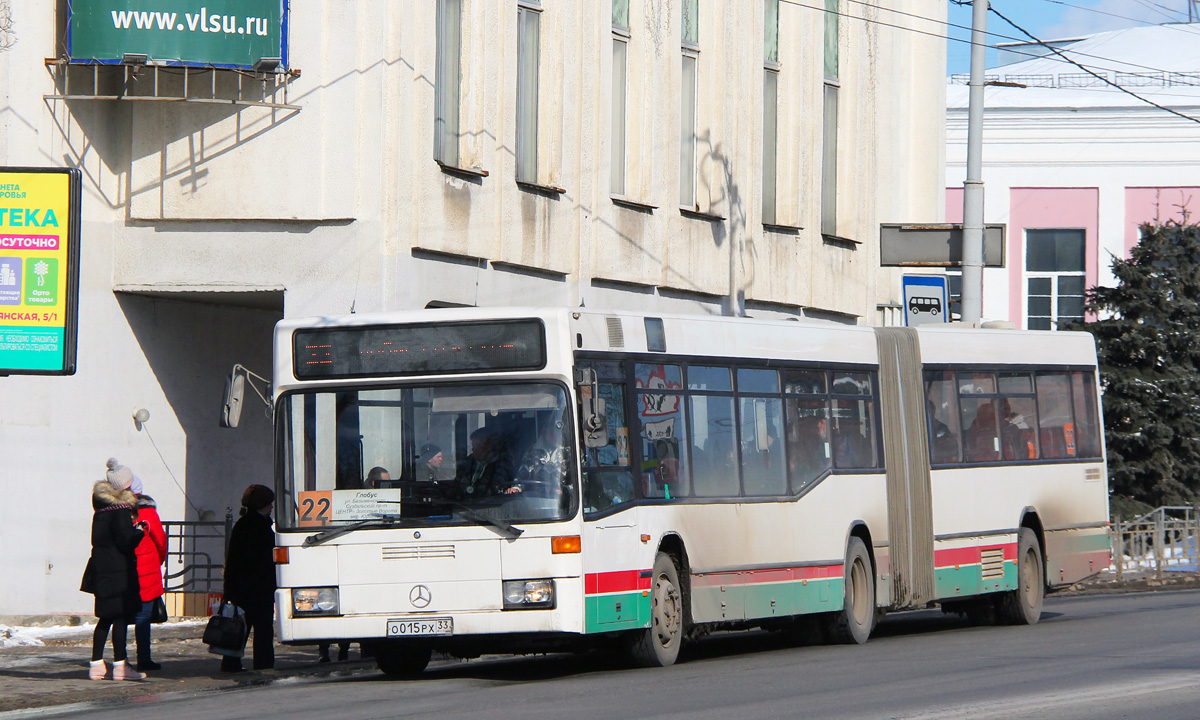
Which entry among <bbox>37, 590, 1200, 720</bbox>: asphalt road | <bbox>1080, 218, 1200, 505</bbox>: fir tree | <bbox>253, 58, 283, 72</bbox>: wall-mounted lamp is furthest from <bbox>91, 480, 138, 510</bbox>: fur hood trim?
<bbox>1080, 218, 1200, 505</bbox>: fir tree

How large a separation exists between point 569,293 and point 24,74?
24.2ft

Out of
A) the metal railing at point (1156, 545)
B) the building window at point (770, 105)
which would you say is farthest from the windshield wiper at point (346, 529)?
the metal railing at point (1156, 545)

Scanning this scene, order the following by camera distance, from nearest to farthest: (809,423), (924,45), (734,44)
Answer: (809,423) < (734,44) < (924,45)

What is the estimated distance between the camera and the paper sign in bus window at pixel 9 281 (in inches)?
598

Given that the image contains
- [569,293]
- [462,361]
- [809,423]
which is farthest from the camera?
[569,293]

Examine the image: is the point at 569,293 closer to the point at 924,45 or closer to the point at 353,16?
the point at 353,16

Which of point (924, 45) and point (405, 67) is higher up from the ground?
point (924, 45)

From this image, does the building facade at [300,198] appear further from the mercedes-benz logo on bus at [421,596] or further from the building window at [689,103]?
the mercedes-benz logo on bus at [421,596]

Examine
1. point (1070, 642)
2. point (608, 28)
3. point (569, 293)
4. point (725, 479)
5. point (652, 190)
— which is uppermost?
point (608, 28)

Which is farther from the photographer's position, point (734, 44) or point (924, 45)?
point (924, 45)

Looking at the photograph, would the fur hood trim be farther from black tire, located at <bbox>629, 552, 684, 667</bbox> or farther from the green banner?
the green banner

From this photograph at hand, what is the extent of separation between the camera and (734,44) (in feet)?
91.6

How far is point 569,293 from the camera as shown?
2370cm

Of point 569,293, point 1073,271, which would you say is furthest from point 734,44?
point 1073,271
